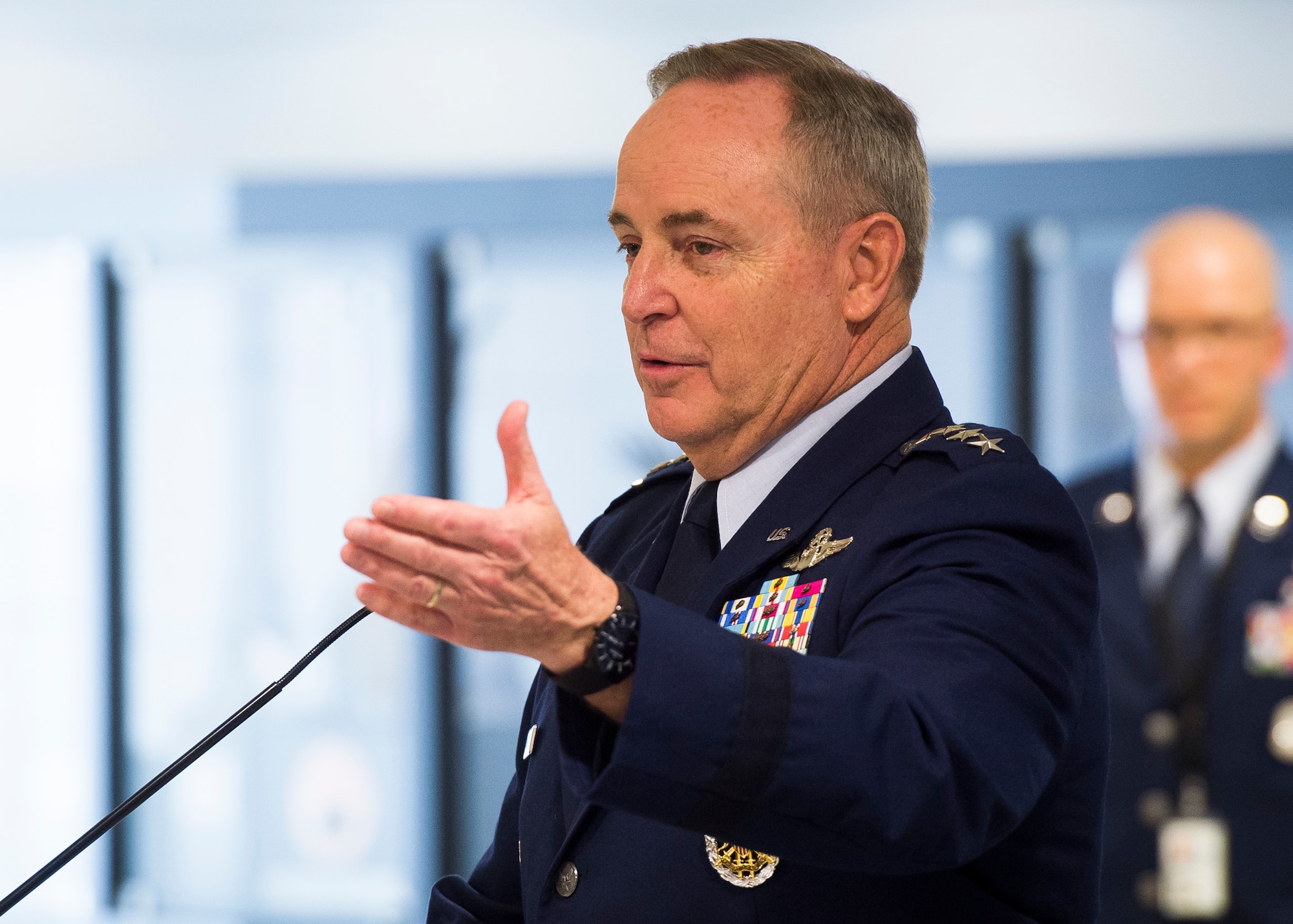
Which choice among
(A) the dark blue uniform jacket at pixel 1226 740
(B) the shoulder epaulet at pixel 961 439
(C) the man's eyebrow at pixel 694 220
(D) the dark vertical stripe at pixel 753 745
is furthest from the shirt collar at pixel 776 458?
(A) the dark blue uniform jacket at pixel 1226 740

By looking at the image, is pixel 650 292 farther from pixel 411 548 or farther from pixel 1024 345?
pixel 1024 345

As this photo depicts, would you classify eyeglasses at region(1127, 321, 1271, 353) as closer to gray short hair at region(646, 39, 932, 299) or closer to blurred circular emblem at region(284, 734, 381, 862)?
gray short hair at region(646, 39, 932, 299)

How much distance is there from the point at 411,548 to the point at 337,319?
117 inches

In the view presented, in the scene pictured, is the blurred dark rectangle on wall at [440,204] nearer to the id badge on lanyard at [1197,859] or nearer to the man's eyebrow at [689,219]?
the id badge on lanyard at [1197,859]

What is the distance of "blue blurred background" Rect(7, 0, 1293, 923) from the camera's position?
129 inches

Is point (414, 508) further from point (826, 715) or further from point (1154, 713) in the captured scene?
point (1154, 713)

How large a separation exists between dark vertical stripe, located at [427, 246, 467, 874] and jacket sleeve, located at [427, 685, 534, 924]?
7.00ft

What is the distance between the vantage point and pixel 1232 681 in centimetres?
283

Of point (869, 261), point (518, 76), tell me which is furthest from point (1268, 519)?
point (518, 76)

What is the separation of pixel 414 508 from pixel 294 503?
3.00 m

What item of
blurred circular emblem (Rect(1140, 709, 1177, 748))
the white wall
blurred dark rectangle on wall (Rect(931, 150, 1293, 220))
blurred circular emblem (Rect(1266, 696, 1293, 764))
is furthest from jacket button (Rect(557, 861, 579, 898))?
the white wall

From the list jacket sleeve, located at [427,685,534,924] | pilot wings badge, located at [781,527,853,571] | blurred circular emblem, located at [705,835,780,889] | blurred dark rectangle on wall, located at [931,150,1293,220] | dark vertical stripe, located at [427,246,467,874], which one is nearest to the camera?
blurred circular emblem, located at [705,835,780,889]

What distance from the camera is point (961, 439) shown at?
1.06 metres

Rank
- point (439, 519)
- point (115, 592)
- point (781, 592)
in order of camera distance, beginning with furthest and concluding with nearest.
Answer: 1. point (115, 592)
2. point (781, 592)
3. point (439, 519)
